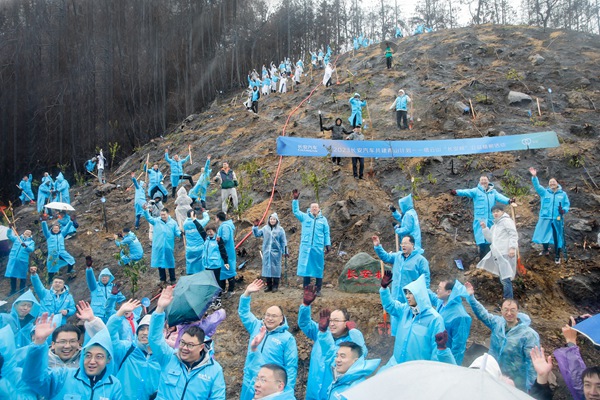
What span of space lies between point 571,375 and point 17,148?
32.8m

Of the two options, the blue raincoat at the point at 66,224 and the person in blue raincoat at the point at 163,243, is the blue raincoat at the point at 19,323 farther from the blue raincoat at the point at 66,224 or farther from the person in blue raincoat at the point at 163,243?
the blue raincoat at the point at 66,224

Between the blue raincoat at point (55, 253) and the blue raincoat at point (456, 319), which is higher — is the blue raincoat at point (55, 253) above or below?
below

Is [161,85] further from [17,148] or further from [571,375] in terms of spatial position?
[571,375]

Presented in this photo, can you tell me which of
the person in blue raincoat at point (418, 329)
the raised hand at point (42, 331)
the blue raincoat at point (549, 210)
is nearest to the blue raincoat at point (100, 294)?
the raised hand at point (42, 331)

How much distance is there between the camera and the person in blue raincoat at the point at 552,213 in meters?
8.27

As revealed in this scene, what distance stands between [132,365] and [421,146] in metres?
8.98

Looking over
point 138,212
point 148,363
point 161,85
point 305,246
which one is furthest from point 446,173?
point 161,85

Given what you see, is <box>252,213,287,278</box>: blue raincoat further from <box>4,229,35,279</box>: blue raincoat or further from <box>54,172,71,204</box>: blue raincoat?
<box>54,172,71,204</box>: blue raincoat

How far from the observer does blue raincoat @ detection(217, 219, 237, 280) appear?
7844 mm

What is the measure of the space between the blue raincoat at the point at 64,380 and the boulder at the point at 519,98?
15799 mm

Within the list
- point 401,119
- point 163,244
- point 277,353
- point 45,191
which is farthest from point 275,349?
point 45,191

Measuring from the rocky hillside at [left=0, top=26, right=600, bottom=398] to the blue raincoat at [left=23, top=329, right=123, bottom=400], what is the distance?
9.97ft

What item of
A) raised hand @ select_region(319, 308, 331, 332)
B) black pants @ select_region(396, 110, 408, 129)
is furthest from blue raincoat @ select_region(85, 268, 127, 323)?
black pants @ select_region(396, 110, 408, 129)

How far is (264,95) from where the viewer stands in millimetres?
24938
